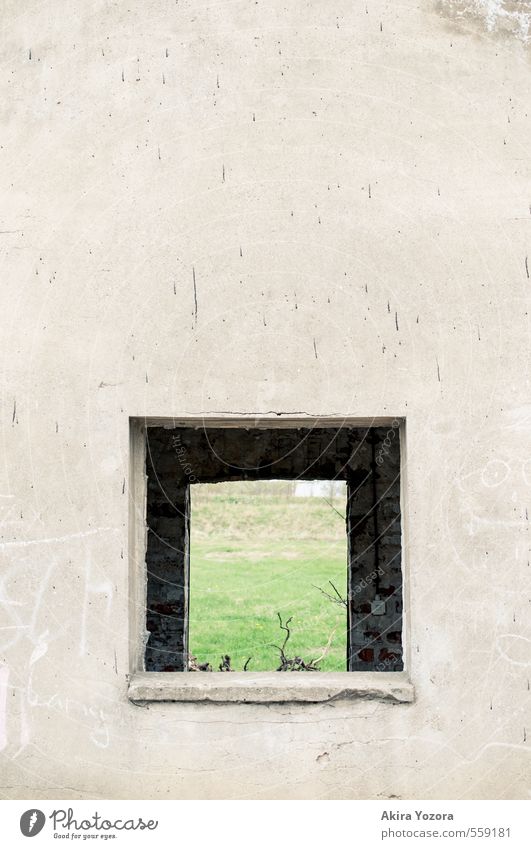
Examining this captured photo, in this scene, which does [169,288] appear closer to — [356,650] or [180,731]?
[180,731]

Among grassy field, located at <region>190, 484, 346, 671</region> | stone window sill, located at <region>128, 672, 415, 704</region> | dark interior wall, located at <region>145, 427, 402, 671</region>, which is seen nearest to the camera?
stone window sill, located at <region>128, 672, 415, 704</region>

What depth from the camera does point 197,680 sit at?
3.93m

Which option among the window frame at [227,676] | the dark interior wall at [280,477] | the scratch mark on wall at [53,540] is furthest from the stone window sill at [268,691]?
the dark interior wall at [280,477]

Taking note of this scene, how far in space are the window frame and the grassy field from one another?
5200 mm

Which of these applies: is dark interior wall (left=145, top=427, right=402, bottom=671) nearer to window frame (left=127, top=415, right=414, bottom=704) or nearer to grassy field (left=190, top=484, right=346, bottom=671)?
grassy field (left=190, top=484, right=346, bottom=671)

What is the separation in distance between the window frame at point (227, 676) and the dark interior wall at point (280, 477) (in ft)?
12.7

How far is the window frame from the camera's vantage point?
12.6 feet

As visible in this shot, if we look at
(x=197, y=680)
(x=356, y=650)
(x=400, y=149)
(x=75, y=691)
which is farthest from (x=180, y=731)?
(x=356, y=650)

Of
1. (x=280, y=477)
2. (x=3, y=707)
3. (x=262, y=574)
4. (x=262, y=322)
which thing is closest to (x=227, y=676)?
(x=3, y=707)

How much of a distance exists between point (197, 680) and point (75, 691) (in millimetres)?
522

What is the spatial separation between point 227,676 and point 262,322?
1578mm

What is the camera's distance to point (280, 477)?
26.5 ft

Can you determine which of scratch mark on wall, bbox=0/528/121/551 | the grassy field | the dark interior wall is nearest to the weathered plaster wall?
scratch mark on wall, bbox=0/528/121/551

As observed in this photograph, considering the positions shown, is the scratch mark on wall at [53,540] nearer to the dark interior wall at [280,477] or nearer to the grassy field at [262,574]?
the dark interior wall at [280,477]
